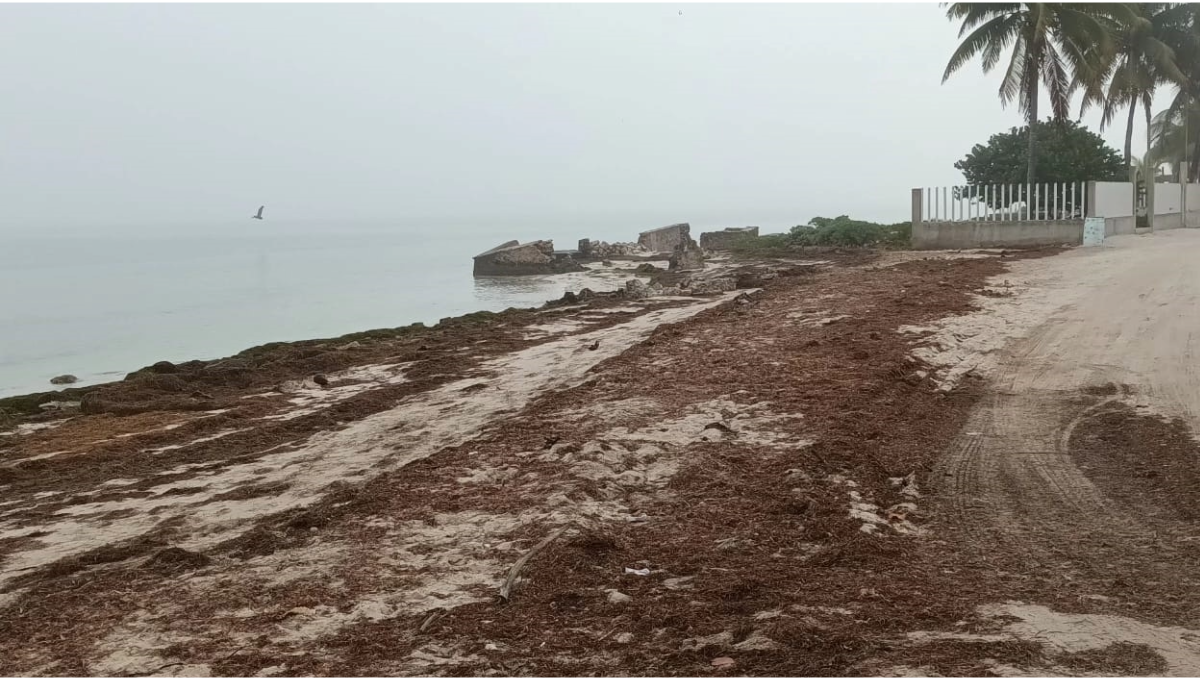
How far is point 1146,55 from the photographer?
3225cm

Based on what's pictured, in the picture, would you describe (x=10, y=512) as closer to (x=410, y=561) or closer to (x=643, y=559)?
(x=410, y=561)

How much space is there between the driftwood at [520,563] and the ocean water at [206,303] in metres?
13.6

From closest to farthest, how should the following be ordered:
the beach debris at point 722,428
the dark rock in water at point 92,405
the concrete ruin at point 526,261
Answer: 1. the beach debris at point 722,428
2. the dark rock in water at point 92,405
3. the concrete ruin at point 526,261

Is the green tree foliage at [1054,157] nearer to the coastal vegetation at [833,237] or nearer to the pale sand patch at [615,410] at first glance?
the coastal vegetation at [833,237]

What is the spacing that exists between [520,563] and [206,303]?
2869 cm

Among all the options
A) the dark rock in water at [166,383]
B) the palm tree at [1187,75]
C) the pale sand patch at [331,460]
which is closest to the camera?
the pale sand patch at [331,460]

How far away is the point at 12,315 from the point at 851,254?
24193 millimetres

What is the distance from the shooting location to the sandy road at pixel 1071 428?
169 inches

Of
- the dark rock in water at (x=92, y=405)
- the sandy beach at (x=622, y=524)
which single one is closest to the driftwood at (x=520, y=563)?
the sandy beach at (x=622, y=524)

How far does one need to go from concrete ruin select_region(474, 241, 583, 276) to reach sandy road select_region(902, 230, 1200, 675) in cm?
2282

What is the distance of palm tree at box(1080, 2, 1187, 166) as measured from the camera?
31422 mm

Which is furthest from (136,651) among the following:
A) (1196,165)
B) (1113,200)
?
(1196,165)

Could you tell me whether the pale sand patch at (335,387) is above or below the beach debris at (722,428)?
below

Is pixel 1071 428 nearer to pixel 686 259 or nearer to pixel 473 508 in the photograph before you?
pixel 473 508
